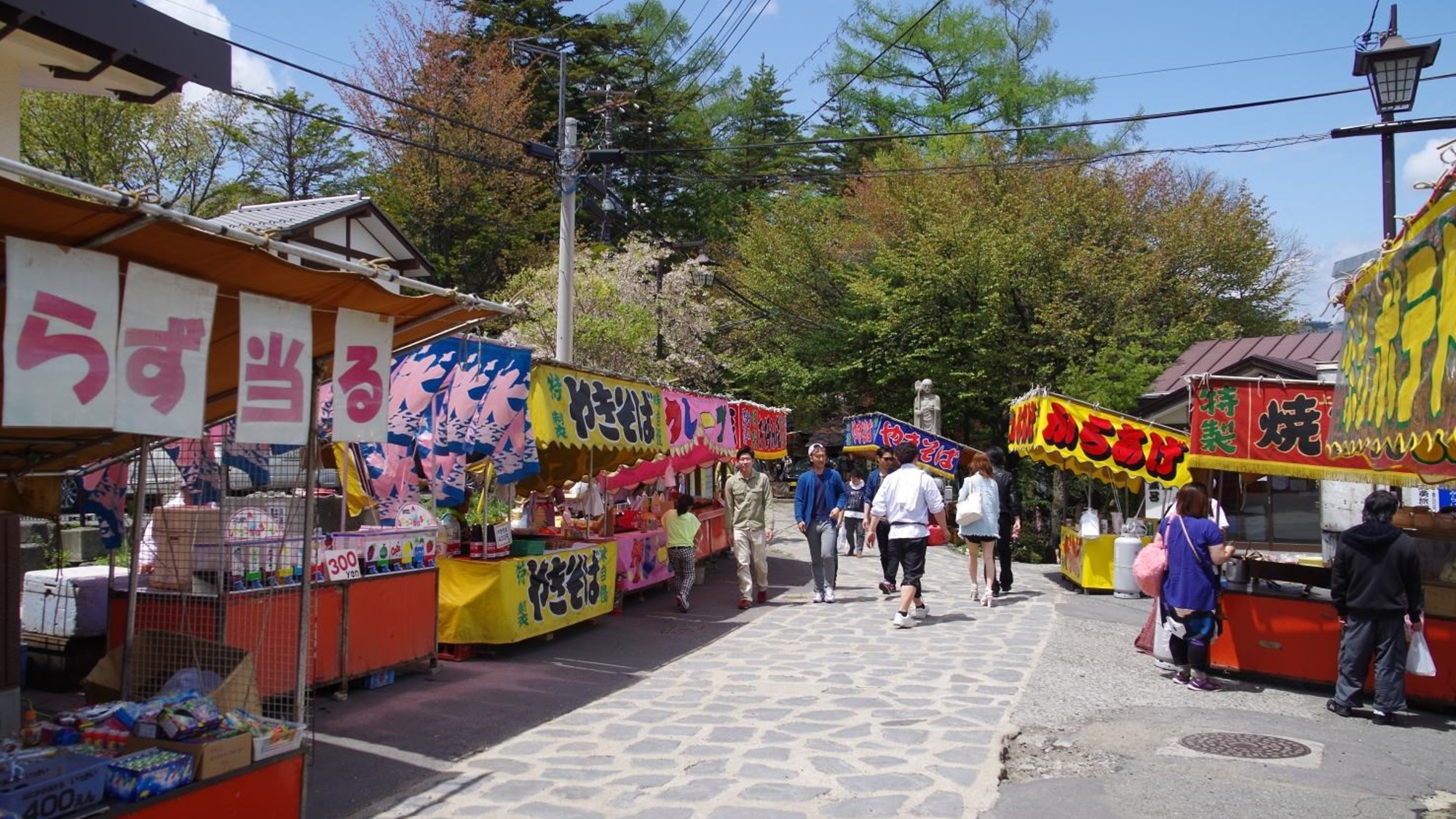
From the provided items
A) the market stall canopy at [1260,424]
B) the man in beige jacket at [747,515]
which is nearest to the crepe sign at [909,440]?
the man in beige jacket at [747,515]

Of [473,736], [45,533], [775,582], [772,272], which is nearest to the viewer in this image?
[473,736]

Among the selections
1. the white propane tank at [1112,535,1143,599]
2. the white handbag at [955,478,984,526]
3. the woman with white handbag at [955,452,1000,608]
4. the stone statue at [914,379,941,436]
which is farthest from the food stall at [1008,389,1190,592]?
the stone statue at [914,379,941,436]

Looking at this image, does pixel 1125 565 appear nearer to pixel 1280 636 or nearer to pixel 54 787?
pixel 1280 636

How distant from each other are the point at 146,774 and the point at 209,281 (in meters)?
2.40

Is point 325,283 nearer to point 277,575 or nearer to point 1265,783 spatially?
point 277,575

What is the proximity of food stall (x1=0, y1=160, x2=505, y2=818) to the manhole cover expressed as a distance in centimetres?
588

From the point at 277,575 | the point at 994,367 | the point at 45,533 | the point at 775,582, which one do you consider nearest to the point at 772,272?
the point at 994,367

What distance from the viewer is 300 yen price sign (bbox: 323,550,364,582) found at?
803cm

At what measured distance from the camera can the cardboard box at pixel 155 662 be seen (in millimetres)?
5945

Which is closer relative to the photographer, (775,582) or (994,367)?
(775,582)

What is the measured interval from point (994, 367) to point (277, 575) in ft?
78.6

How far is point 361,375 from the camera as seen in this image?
5.98 meters

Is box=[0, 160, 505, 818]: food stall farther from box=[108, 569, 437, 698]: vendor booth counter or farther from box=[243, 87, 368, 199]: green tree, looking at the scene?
box=[243, 87, 368, 199]: green tree

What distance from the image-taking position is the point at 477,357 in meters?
9.29
